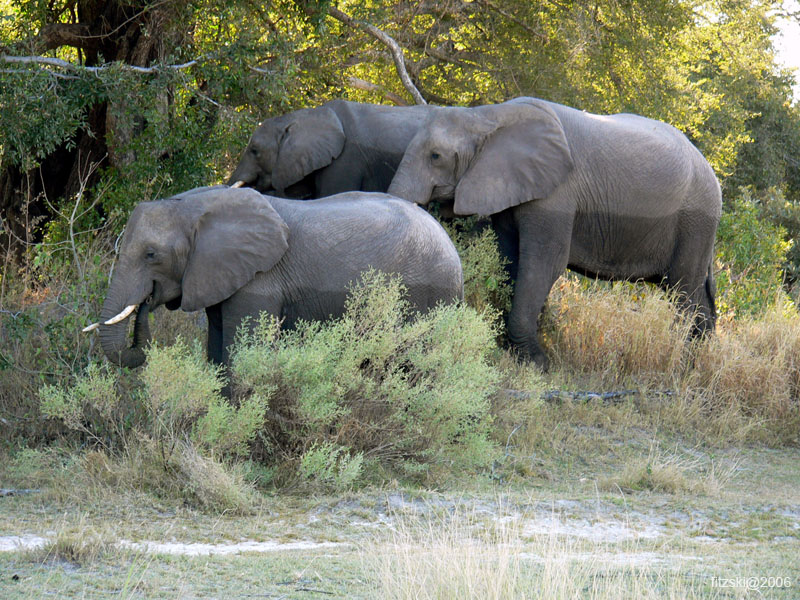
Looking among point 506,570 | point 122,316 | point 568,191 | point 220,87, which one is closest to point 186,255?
point 122,316

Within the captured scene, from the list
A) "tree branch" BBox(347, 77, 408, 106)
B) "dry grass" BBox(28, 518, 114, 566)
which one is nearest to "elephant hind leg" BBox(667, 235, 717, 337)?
"tree branch" BBox(347, 77, 408, 106)

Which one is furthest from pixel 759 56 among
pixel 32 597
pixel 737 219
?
pixel 32 597

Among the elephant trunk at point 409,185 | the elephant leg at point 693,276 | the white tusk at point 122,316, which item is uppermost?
the elephant trunk at point 409,185

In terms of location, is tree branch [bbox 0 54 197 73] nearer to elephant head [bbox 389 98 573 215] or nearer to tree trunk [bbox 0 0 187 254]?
tree trunk [bbox 0 0 187 254]

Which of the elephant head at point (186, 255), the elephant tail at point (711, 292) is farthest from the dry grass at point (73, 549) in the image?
the elephant tail at point (711, 292)

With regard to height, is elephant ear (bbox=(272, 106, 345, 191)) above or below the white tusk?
above

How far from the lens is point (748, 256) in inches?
638

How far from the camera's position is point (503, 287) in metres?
11.5

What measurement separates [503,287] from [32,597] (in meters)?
7.00

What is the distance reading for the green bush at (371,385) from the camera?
25.4 ft

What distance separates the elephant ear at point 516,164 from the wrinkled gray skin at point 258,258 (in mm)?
1900

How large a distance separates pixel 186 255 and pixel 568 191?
4240 mm

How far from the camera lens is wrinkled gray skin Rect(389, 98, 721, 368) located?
35.8 ft

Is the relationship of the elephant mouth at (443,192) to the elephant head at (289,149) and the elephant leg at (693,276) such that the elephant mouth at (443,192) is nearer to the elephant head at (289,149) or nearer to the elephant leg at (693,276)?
the elephant head at (289,149)
